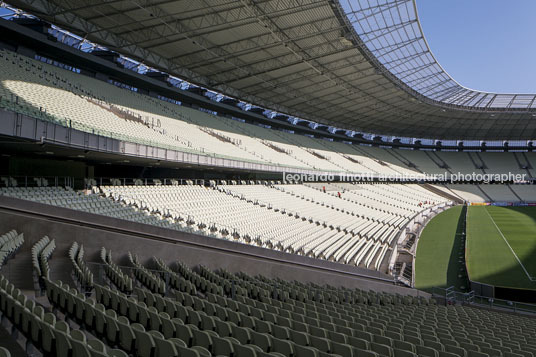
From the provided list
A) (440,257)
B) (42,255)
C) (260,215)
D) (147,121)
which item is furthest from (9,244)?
(440,257)

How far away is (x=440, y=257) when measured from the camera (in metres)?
22.9

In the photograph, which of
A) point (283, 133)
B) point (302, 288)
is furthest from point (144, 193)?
point (283, 133)

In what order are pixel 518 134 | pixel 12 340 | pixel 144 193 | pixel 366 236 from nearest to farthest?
1. pixel 12 340
2. pixel 144 193
3. pixel 366 236
4. pixel 518 134

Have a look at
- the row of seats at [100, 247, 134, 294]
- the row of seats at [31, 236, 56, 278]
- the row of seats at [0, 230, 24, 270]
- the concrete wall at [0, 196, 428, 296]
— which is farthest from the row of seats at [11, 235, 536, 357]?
the row of seats at [0, 230, 24, 270]

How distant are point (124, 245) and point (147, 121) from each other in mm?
14737

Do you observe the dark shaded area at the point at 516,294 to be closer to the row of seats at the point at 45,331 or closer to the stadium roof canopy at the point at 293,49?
the row of seats at the point at 45,331

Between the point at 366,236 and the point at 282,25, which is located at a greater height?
the point at 282,25

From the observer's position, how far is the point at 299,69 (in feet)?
107

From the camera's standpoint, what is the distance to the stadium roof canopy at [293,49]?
70.0ft

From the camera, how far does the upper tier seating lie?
635 inches

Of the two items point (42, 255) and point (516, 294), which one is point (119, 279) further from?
point (516, 294)

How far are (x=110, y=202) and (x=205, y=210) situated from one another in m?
4.99

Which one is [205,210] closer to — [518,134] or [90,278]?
[90,278]

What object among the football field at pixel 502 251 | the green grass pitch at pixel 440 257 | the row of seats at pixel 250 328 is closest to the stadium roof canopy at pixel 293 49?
the green grass pitch at pixel 440 257
